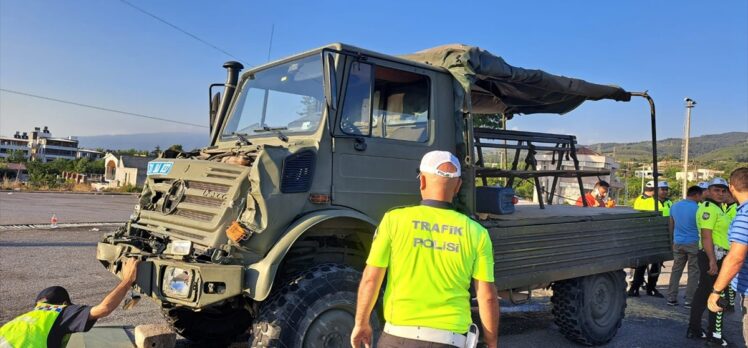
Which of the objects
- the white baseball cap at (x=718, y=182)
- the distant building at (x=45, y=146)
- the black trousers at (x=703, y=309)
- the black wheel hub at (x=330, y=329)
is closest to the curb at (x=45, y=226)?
the black wheel hub at (x=330, y=329)

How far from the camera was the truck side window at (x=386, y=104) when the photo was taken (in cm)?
402

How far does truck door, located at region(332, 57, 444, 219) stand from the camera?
393 cm

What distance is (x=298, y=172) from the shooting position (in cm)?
362

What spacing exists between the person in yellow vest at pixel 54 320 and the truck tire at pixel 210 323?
121 centimetres

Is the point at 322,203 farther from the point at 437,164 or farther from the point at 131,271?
the point at 437,164

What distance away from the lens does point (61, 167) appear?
73562mm

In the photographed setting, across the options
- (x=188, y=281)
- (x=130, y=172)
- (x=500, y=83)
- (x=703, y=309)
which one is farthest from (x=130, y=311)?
(x=130, y=172)

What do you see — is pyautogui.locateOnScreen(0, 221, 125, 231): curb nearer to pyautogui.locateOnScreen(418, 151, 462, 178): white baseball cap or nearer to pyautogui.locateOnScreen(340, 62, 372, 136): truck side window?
pyautogui.locateOnScreen(340, 62, 372, 136): truck side window

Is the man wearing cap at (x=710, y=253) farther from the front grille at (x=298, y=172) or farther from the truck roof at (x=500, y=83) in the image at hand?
the front grille at (x=298, y=172)

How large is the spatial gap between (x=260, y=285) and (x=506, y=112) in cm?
470

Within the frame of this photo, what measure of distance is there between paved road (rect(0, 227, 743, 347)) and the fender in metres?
2.31

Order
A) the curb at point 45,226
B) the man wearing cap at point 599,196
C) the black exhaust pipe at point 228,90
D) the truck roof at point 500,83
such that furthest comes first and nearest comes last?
the curb at point 45,226 → the man wearing cap at point 599,196 → the black exhaust pipe at point 228,90 → the truck roof at point 500,83

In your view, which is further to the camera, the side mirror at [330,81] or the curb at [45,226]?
the curb at [45,226]

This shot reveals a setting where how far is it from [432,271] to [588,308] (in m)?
4.09
